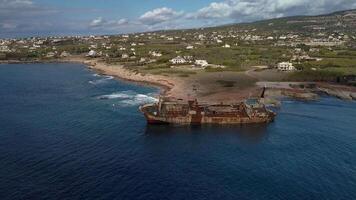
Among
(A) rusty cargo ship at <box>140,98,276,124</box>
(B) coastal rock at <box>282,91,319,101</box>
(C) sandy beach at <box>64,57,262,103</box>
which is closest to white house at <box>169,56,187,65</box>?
(C) sandy beach at <box>64,57,262,103</box>

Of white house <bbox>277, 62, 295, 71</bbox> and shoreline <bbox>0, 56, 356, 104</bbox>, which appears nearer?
shoreline <bbox>0, 56, 356, 104</bbox>

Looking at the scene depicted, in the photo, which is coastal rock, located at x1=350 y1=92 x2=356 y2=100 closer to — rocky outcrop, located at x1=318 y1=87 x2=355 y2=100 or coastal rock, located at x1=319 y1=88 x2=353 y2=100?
rocky outcrop, located at x1=318 y1=87 x2=355 y2=100

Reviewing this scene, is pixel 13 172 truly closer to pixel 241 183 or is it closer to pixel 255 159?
pixel 241 183

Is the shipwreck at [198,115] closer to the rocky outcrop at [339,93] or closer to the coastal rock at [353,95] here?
the rocky outcrop at [339,93]

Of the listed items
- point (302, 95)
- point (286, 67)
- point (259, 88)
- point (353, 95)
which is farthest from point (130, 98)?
point (286, 67)

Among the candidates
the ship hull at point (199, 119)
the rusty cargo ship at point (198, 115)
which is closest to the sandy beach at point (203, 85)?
the rusty cargo ship at point (198, 115)

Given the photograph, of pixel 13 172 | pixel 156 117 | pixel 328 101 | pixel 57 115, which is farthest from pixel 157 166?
pixel 328 101
